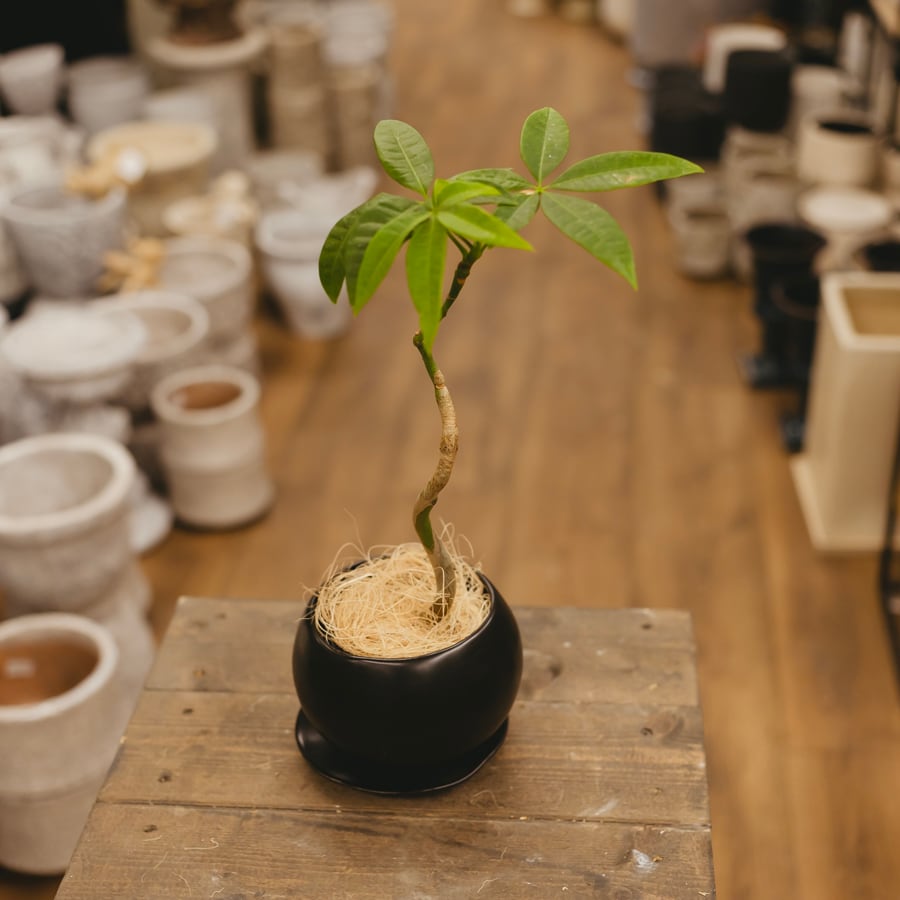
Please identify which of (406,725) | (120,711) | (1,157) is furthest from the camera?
(1,157)

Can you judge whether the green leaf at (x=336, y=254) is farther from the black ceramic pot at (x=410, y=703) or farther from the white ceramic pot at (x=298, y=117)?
the white ceramic pot at (x=298, y=117)

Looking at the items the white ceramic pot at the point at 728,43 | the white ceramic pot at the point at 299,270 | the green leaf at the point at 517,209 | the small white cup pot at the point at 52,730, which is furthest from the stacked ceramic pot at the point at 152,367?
the white ceramic pot at the point at 728,43

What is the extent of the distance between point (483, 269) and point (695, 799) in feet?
10.1

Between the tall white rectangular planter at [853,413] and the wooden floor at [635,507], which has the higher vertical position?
the tall white rectangular planter at [853,413]

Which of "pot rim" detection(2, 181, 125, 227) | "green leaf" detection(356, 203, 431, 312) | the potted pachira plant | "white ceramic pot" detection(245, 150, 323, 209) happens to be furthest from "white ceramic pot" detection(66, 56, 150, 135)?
Result: "green leaf" detection(356, 203, 431, 312)

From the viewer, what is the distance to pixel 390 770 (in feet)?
4.60

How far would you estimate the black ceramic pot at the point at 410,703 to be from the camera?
1.32m

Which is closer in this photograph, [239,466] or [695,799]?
[695,799]

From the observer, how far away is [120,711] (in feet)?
6.82

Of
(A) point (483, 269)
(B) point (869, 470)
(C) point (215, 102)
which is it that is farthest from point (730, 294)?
(C) point (215, 102)

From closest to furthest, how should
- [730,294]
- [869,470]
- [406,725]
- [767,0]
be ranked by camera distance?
[406,725] → [869,470] → [730,294] → [767,0]

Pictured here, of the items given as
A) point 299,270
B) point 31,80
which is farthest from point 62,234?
point 31,80

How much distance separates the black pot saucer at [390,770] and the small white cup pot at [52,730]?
65 cm

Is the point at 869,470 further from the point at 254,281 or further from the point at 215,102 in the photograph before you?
the point at 215,102
